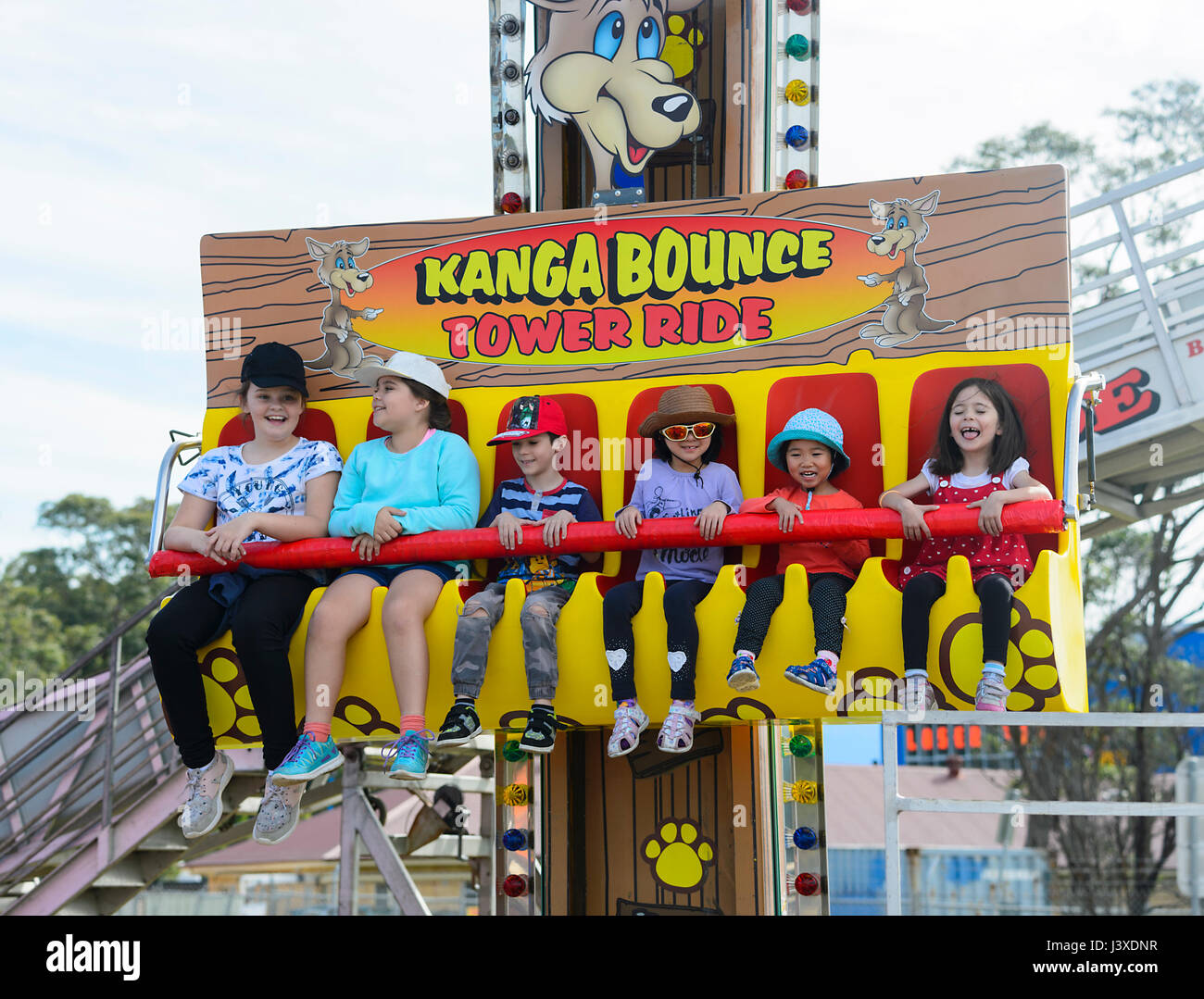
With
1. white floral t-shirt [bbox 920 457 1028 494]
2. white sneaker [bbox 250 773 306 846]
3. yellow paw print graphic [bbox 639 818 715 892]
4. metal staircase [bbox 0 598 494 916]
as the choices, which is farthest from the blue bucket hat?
metal staircase [bbox 0 598 494 916]

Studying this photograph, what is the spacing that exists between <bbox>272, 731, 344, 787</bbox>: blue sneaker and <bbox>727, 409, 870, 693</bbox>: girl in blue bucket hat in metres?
1.26

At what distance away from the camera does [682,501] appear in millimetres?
4262

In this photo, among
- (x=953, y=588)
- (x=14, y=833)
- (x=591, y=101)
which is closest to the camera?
(x=953, y=588)

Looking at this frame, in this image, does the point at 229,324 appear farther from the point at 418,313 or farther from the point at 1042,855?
the point at 1042,855

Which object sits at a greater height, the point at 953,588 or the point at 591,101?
the point at 591,101

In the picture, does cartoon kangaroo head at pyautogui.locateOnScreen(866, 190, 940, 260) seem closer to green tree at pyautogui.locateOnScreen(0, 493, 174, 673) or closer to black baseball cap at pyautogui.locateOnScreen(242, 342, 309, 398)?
black baseball cap at pyautogui.locateOnScreen(242, 342, 309, 398)

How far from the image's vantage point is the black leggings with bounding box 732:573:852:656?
3688 mm

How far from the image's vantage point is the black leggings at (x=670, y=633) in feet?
12.5

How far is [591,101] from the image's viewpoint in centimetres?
506

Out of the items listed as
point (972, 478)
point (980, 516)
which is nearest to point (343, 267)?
point (972, 478)

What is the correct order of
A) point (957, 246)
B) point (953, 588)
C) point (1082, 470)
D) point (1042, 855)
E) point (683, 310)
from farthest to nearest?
point (1042, 855) < point (1082, 470) < point (683, 310) < point (957, 246) < point (953, 588)

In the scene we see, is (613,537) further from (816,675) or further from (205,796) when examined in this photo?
(205,796)

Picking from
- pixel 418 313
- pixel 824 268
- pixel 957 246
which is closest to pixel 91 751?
pixel 418 313

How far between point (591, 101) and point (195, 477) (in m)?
2.17
